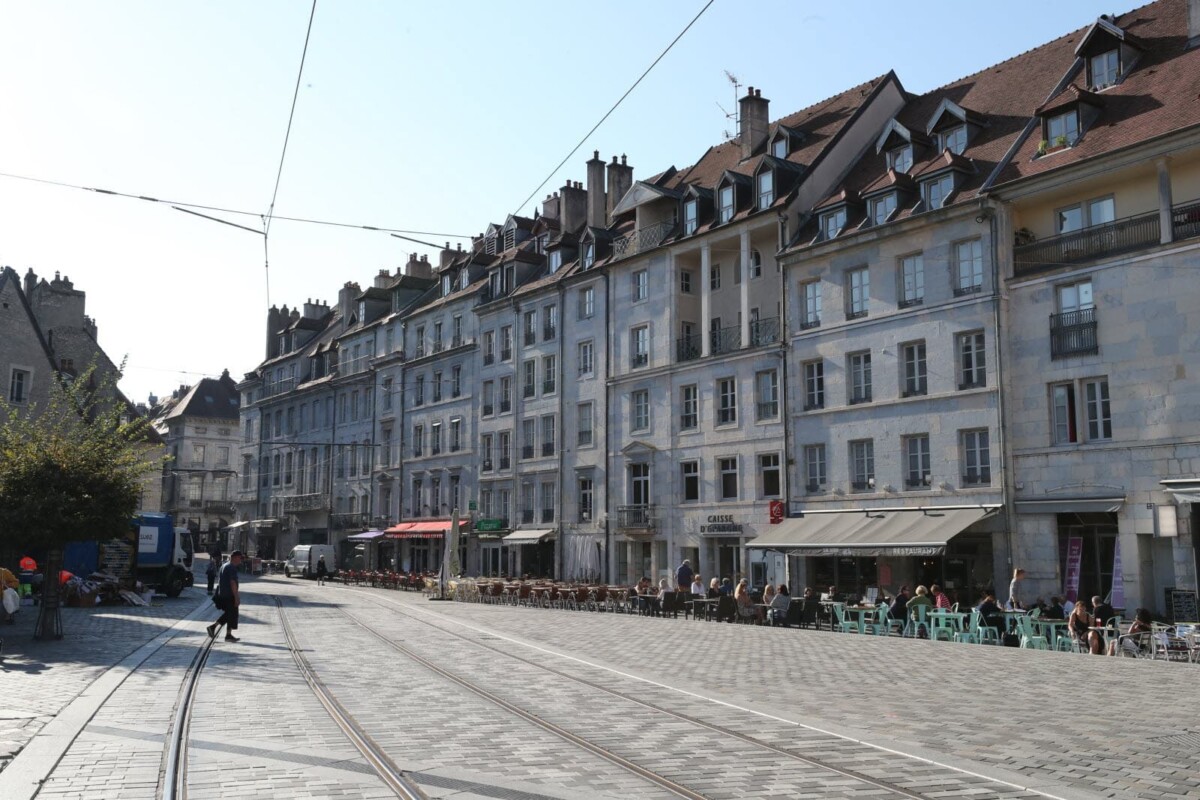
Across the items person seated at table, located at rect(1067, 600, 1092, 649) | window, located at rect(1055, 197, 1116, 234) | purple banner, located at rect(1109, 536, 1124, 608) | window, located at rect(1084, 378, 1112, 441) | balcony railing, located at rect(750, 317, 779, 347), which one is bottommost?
person seated at table, located at rect(1067, 600, 1092, 649)

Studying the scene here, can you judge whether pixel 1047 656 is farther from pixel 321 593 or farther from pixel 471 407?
pixel 471 407

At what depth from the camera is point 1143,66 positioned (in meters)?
27.7

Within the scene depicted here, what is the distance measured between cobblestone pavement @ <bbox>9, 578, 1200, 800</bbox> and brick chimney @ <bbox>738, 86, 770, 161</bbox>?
24.0 metres

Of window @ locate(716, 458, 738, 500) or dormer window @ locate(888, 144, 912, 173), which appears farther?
window @ locate(716, 458, 738, 500)

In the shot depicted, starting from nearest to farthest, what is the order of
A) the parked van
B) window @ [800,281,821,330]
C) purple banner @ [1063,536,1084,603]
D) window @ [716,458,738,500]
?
purple banner @ [1063,536,1084,603] → window @ [800,281,821,330] → window @ [716,458,738,500] → the parked van

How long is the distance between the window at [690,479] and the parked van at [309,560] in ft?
84.9

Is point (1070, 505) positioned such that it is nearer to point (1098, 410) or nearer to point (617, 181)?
point (1098, 410)

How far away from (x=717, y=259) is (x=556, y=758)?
98.6ft

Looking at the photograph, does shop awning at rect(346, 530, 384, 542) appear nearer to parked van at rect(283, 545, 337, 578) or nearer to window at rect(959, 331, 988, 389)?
parked van at rect(283, 545, 337, 578)

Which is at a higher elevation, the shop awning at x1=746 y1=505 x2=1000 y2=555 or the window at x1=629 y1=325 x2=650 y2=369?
the window at x1=629 y1=325 x2=650 y2=369

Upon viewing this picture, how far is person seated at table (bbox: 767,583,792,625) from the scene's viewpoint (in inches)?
995

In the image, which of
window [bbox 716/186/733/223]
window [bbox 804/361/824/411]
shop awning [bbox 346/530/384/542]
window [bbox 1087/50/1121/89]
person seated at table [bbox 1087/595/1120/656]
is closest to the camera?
person seated at table [bbox 1087/595/1120/656]

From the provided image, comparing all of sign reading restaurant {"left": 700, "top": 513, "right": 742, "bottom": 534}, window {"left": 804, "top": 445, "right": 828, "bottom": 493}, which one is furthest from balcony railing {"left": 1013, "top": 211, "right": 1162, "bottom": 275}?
sign reading restaurant {"left": 700, "top": 513, "right": 742, "bottom": 534}

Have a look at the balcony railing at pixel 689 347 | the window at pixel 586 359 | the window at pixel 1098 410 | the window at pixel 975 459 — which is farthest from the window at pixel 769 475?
the window at pixel 586 359
